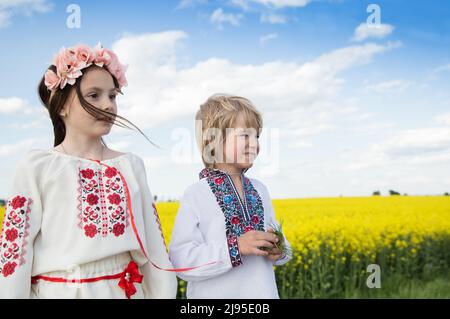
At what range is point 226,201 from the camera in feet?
7.98

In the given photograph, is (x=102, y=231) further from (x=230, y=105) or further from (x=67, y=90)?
(x=230, y=105)

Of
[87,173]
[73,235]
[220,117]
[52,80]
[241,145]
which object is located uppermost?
[52,80]

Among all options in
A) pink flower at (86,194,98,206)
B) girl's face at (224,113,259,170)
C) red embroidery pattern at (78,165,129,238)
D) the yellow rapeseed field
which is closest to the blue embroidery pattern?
girl's face at (224,113,259,170)

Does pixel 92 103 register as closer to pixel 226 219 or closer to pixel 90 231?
pixel 90 231

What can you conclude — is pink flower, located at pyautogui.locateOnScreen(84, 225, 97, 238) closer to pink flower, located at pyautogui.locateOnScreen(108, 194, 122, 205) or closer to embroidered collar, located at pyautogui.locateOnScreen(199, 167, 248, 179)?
pink flower, located at pyautogui.locateOnScreen(108, 194, 122, 205)

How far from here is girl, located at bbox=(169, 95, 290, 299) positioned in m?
2.29

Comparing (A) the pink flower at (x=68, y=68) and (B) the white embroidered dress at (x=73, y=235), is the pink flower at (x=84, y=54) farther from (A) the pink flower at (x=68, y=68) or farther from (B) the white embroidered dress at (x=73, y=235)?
(B) the white embroidered dress at (x=73, y=235)

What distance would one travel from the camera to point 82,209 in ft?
6.94

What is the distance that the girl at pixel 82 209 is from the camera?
2076 millimetres

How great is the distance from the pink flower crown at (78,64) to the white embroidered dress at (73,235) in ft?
1.00

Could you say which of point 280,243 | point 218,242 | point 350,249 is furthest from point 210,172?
point 350,249

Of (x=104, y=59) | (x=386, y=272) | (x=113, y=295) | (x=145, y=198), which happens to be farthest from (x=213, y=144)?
(x=386, y=272)

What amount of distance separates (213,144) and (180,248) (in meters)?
0.50

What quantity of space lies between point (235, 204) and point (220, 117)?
40cm
